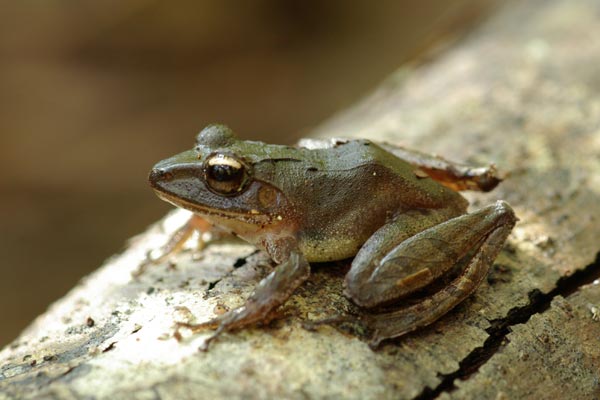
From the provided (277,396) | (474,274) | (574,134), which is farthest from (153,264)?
(574,134)

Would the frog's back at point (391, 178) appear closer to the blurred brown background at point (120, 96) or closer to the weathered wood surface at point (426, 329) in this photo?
the weathered wood surface at point (426, 329)

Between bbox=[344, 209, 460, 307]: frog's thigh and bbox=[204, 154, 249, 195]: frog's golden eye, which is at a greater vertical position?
bbox=[204, 154, 249, 195]: frog's golden eye

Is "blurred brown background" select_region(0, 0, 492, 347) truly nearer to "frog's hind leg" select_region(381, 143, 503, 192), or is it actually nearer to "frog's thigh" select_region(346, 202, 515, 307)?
"frog's hind leg" select_region(381, 143, 503, 192)

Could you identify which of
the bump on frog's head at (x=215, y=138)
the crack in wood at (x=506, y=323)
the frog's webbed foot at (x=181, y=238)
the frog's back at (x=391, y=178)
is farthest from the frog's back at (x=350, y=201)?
the frog's webbed foot at (x=181, y=238)

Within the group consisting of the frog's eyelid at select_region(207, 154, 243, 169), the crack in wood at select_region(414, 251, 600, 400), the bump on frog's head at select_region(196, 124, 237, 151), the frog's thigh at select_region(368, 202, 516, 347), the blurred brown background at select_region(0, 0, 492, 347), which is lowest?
the crack in wood at select_region(414, 251, 600, 400)

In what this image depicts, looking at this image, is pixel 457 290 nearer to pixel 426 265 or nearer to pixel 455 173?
pixel 426 265

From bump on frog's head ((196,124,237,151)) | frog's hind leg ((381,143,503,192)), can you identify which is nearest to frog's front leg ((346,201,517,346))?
frog's hind leg ((381,143,503,192))
